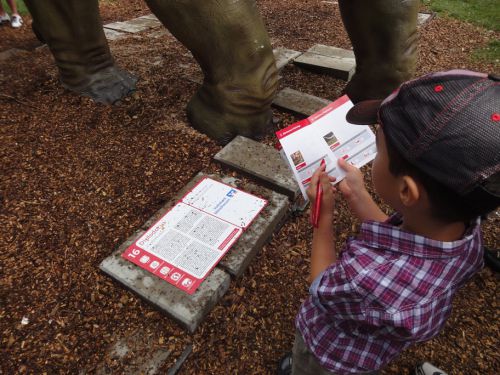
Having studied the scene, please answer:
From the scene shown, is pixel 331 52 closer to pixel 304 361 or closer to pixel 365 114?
pixel 365 114

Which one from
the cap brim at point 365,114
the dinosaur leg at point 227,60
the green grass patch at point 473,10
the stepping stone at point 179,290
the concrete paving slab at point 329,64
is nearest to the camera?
the cap brim at point 365,114

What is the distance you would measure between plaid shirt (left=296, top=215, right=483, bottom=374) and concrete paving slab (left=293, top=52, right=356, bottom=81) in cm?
233

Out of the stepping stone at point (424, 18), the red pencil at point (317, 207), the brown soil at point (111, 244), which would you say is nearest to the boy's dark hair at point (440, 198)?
the red pencil at point (317, 207)

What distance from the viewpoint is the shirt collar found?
68cm

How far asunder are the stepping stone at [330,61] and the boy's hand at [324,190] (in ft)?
6.89

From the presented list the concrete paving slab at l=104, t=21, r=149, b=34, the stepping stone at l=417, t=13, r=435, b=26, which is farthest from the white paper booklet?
the stepping stone at l=417, t=13, r=435, b=26

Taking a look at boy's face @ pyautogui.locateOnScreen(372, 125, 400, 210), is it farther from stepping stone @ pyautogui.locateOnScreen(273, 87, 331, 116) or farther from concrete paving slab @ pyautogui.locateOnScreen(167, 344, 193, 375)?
stepping stone @ pyautogui.locateOnScreen(273, 87, 331, 116)

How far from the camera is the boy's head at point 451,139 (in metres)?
0.57

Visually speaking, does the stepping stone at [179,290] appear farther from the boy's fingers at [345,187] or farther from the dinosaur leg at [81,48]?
the dinosaur leg at [81,48]

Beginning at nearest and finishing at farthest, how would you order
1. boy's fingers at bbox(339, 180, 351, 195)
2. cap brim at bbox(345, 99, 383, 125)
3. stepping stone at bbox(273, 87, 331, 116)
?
cap brim at bbox(345, 99, 383, 125) → boy's fingers at bbox(339, 180, 351, 195) → stepping stone at bbox(273, 87, 331, 116)

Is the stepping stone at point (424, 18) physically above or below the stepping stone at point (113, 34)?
below

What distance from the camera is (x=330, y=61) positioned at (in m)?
3.00

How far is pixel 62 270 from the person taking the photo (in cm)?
148

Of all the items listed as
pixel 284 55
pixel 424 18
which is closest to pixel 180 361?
pixel 284 55
